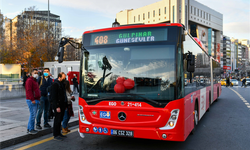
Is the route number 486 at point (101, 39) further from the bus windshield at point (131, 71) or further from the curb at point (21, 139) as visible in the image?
the curb at point (21, 139)

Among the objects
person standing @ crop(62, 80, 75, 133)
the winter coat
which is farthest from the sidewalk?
the winter coat

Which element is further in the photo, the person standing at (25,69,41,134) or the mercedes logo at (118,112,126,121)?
the person standing at (25,69,41,134)

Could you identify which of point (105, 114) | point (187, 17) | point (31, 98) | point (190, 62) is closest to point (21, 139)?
point (31, 98)

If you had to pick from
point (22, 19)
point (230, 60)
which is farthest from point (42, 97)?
point (230, 60)

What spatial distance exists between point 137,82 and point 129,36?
1048mm

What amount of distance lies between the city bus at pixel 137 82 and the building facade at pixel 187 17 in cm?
6303

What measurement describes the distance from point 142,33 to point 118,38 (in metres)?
0.54

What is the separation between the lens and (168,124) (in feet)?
16.0

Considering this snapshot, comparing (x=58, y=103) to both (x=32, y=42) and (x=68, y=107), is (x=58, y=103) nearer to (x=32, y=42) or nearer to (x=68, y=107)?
(x=68, y=107)

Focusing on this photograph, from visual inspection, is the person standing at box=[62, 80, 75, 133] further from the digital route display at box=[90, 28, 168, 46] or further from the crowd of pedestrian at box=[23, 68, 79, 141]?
the digital route display at box=[90, 28, 168, 46]

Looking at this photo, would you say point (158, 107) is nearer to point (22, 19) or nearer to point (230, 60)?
point (22, 19)

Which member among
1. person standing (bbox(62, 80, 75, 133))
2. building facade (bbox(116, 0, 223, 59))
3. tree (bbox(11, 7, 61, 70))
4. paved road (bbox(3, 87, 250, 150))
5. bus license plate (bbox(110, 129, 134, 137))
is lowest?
paved road (bbox(3, 87, 250, 150))

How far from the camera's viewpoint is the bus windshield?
5.00 meters

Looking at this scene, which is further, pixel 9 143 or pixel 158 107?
pixel 9 143
